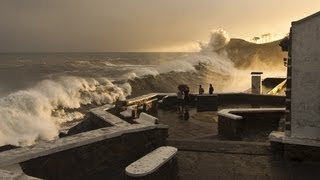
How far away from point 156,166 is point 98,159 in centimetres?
178

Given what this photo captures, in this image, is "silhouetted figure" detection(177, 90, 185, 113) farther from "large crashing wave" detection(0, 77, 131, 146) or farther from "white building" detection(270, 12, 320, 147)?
"large crashing wave" detection(0, 77, 131, 146)

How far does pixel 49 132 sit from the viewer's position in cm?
2658

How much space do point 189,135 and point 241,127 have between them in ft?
5.17

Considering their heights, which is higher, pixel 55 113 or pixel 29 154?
pixel 29 154

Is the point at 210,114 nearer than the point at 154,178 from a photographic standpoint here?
No

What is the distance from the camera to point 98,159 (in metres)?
7.07

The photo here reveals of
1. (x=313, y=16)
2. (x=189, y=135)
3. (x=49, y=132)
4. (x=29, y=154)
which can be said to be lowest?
(x=49, y=132)

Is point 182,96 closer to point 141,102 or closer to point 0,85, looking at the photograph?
point 141,102

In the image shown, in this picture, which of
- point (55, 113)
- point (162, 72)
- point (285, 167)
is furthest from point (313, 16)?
point (162, 72)

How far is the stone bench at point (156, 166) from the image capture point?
543cm

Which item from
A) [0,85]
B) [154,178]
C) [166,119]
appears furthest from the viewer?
[0,85]

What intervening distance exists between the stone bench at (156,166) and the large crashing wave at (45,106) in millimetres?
19461

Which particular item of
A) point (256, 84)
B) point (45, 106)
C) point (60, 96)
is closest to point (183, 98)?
point (256, 84)

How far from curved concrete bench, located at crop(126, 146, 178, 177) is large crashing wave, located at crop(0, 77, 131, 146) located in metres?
19.6
